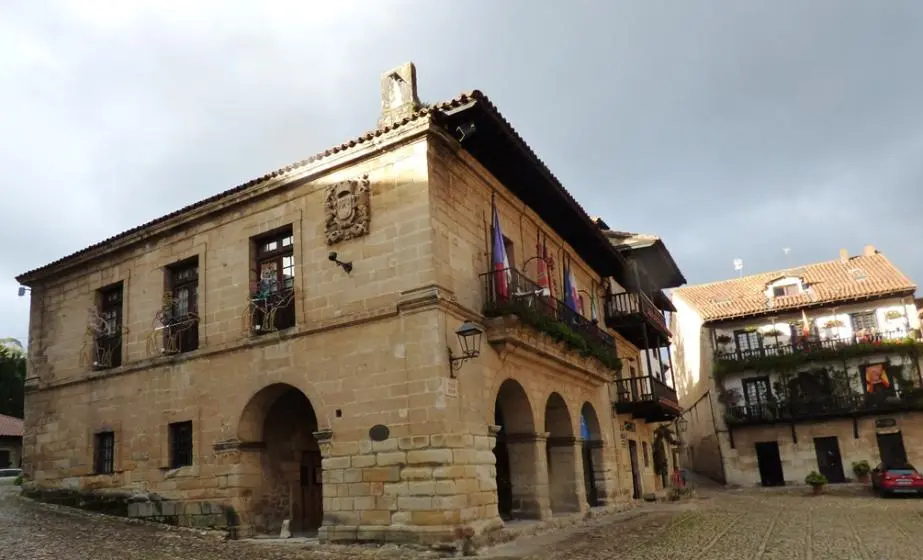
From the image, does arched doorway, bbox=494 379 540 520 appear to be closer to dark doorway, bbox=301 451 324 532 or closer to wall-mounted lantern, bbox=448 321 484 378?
wall-mounted lantern, bbox=448 321 484 378

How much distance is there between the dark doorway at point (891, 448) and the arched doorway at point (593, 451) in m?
17.8

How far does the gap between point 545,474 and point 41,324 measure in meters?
12.8

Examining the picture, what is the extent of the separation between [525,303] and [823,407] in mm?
22435

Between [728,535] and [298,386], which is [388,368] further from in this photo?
[728,535]

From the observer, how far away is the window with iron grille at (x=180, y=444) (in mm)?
13148

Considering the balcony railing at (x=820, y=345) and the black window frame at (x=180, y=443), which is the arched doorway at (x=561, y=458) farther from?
the balcony railing at (x=820, y=345)

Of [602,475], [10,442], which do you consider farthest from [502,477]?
[10,442]

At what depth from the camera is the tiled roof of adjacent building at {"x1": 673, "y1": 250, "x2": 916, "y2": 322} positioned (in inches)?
1168

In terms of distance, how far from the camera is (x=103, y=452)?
48.0 ft

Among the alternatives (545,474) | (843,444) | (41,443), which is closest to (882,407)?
(843,444)

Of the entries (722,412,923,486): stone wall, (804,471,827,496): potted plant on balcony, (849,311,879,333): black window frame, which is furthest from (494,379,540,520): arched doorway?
(849,311,879,333): black window frame

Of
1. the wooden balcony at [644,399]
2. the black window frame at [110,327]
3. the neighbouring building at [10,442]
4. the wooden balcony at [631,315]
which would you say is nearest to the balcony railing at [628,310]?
the wooden balcony at [631,315]

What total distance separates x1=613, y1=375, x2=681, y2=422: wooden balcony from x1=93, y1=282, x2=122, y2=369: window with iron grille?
12.7m

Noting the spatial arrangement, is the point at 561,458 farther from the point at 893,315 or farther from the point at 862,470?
the point at 893,315
